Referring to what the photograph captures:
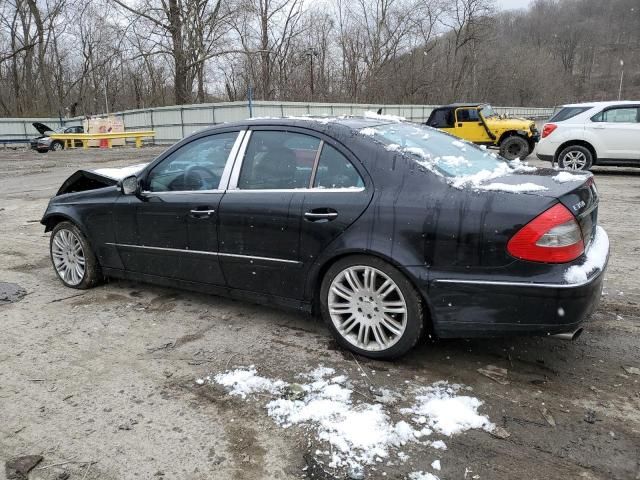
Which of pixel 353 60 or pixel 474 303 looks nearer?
pixel 474 303

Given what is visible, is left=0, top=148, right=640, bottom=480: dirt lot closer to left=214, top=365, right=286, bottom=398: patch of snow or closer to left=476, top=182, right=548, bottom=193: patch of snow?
left=214, top=365, right=286, bottom=398: patch of snow

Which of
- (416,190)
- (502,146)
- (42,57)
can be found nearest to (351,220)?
(416,190)

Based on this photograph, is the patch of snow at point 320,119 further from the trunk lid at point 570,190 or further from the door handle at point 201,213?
the trunk lid at point 570,190

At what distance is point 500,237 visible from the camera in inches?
109

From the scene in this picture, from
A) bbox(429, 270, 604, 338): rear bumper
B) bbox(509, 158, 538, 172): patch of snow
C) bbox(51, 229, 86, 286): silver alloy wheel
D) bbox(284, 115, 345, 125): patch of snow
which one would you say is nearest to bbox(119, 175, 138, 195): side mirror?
→ bbox(51, 229, 86, 286): silver alloy wheel

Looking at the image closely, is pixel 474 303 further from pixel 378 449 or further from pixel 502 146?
pixel 502 146

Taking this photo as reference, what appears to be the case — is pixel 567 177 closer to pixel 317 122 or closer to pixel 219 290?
pixel 317 122

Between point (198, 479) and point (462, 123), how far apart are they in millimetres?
15446

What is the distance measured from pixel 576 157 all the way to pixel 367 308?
33.2 feet

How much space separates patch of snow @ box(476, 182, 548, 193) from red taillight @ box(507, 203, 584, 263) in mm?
191

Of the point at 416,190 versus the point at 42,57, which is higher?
the point at 42,57

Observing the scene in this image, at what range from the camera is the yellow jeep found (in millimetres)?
15477

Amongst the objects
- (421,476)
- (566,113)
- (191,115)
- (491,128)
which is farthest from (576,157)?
(191,115)

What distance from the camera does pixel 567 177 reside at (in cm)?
325
